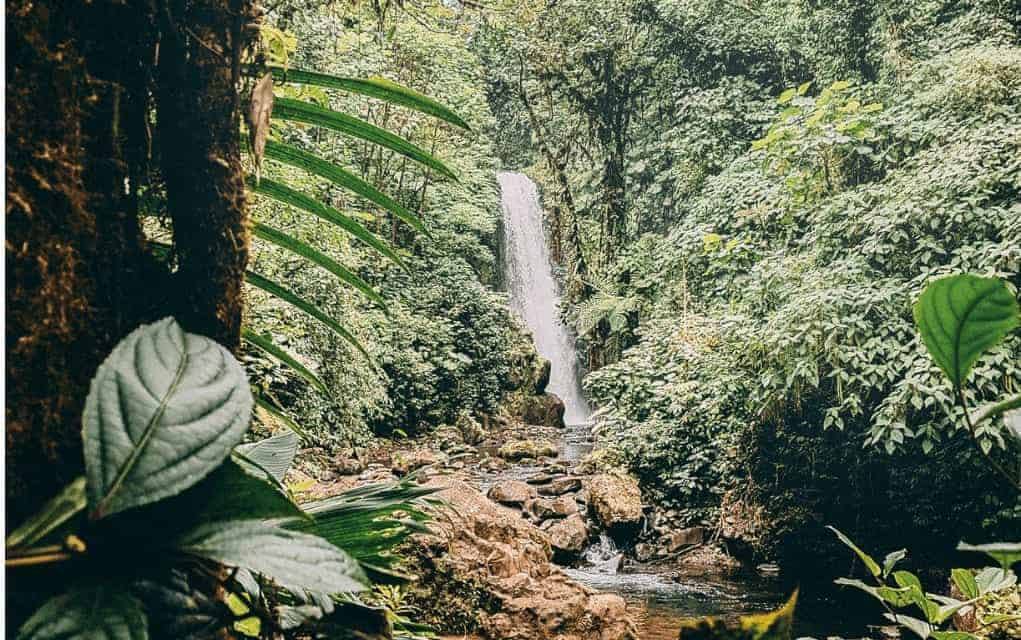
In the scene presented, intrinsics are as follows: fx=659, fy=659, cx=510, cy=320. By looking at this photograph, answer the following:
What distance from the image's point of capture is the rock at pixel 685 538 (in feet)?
19.3

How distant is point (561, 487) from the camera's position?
23.5ft

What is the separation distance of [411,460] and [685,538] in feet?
12.3

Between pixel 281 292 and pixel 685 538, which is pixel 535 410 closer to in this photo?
pixel 685 538

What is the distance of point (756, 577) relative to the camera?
17.7 ft

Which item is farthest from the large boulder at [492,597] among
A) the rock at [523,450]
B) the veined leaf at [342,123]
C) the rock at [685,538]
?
the rock at [523,450]

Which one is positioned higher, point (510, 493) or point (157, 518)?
point (157, 518)

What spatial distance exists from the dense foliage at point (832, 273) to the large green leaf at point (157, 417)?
400cm

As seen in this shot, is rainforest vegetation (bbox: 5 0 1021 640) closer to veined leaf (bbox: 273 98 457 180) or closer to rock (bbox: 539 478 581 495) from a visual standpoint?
veined leaf (bbox: 273 98 457 180)

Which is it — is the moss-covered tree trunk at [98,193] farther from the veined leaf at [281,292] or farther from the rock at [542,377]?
the rock at [542,377]

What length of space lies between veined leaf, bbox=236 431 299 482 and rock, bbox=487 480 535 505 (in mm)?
5956

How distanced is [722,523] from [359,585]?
240 inches

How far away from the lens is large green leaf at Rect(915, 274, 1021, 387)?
414mm

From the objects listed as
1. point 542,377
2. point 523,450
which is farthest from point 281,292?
point 542,377

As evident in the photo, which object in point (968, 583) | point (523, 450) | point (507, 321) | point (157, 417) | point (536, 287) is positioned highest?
point (157, 417)
